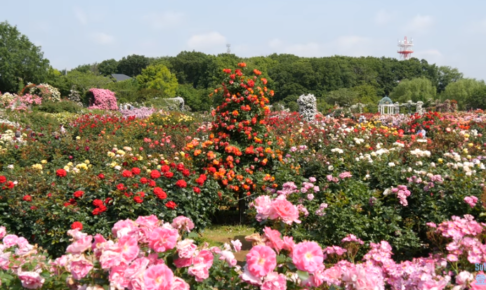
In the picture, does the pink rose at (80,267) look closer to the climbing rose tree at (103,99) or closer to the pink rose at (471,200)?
the pink rose at (471,200)

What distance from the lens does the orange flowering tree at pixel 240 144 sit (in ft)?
17.5

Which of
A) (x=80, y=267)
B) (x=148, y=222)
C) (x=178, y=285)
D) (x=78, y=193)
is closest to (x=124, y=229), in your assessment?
(x=148, y=222)

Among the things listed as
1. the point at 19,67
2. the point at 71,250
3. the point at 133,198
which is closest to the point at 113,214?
the point at 133,198

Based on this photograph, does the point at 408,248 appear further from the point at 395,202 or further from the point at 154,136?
the point at 154,136

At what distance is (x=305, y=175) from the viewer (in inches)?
209

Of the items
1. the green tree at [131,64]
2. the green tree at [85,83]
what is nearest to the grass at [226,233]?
the green tree at [85,83]

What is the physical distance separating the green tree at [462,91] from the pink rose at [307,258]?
43.5m

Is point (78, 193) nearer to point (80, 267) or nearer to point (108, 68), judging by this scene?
point (80, 267)

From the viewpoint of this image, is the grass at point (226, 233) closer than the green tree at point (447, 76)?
Yes

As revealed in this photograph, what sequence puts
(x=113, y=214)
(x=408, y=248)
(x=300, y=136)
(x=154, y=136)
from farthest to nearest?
1. (x=154, y=136)
2. (x=300, y=136)
3. (x=113, y=214)
4. (x=408, y=248)

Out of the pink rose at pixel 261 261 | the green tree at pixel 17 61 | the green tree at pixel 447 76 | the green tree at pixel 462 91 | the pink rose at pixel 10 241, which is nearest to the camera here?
the pink rose at pixel 261 261

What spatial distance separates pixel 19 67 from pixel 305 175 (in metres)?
39.5

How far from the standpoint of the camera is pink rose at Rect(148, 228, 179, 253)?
74.4 inches

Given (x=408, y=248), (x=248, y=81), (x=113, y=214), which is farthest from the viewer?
(x=248, y=81)
